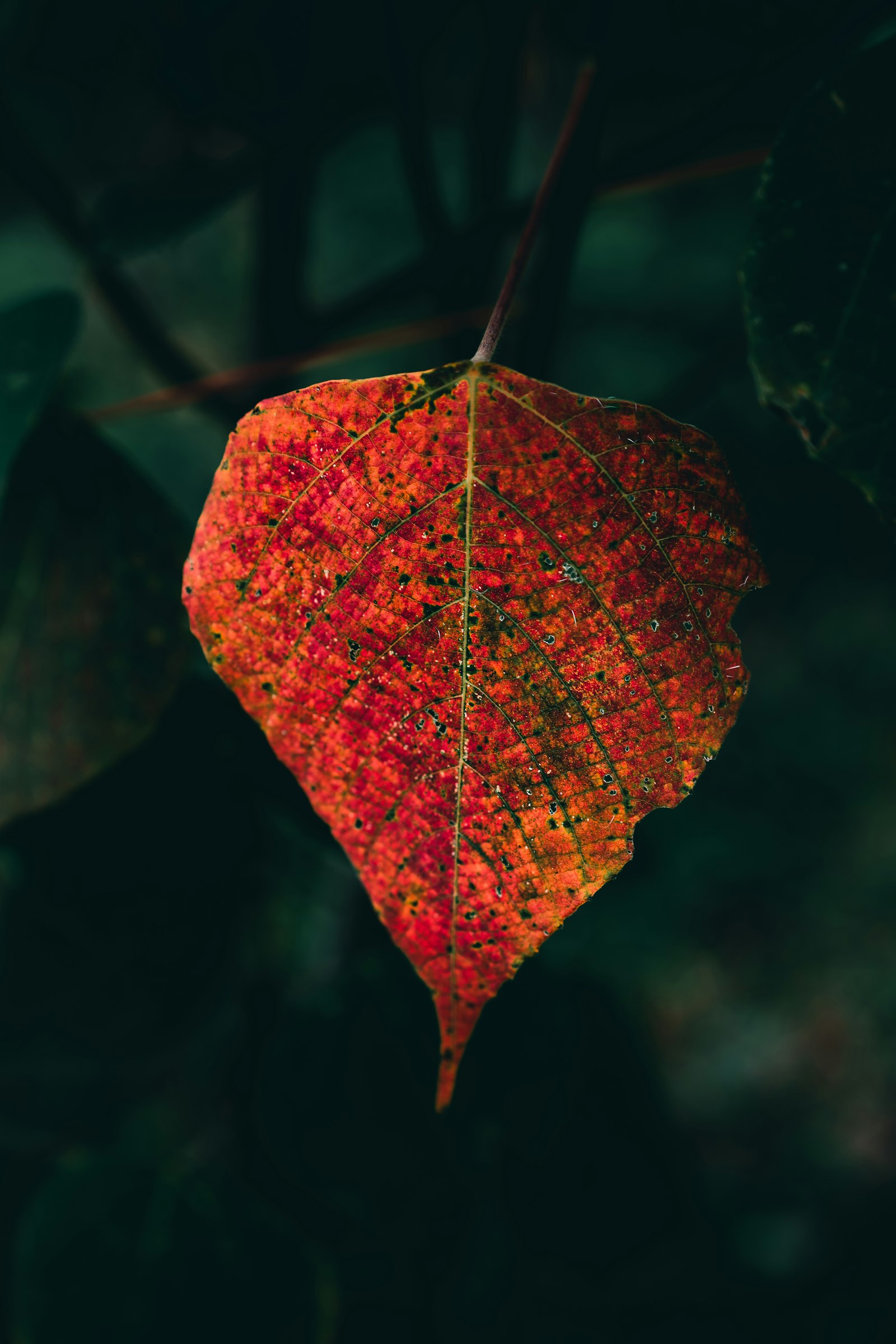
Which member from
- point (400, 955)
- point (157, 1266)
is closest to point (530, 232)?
point (400, 955)

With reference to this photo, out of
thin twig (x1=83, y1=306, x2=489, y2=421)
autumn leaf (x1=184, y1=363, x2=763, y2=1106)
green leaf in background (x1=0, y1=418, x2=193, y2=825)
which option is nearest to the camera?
autumn leaf (x1=184, y1=363, x2=763, y2=1106)

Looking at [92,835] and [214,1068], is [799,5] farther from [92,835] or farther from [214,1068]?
[214,1068]

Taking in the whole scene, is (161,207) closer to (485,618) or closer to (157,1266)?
(485,618)

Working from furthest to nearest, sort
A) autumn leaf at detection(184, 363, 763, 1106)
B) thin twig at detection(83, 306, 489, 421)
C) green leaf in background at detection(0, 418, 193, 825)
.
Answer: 1. thin twig at detection(83, 306, 489, 421)
2. green leaf in background at detection(0, 418, 193, 825)
3. autumn leaf at detection(184, 363, 763, 1106)

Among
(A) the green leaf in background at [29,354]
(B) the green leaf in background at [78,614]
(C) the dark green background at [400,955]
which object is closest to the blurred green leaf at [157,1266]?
(C) the dark green background at [400,955]

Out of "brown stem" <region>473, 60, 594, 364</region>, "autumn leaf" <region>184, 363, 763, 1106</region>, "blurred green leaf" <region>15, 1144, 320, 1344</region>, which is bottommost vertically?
"blurred green leaf" <region>15, 1144, 320, 1344</region>

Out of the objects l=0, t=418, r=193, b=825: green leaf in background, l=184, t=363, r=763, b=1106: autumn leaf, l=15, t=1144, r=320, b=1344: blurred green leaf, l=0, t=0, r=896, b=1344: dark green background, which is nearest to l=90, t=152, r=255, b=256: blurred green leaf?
l=0, t=0, r=896, b=1344: dark green background

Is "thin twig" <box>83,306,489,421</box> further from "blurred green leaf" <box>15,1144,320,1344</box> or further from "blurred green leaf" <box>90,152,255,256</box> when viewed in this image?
"blurred green leaf" <box>15,1144,320,1344</box>
